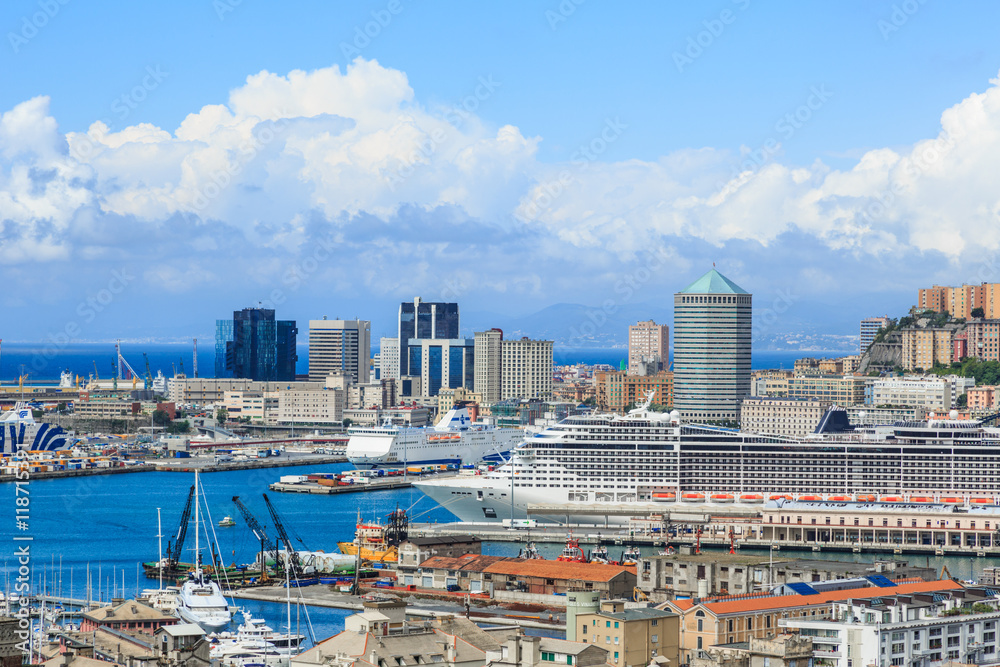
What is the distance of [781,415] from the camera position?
72.1 meters

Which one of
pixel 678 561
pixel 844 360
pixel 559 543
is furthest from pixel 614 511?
pixel 844 360

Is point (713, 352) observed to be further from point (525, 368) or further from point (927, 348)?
point (525, 368)

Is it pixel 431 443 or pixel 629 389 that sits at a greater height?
pixel 629 389

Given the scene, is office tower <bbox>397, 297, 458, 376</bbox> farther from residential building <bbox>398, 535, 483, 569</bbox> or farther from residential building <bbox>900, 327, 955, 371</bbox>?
residential building <bbox>398, 535, 483, 569</bbox>

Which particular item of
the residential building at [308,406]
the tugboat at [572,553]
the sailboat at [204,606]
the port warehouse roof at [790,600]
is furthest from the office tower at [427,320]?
the port warehouse roof at [790,600]

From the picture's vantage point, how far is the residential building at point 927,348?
80.0 metres

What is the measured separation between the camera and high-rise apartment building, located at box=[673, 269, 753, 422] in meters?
76.6

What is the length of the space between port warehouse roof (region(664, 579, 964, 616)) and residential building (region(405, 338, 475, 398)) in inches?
3039

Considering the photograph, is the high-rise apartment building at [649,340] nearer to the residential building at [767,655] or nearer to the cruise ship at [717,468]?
the cruise ship at [717,468]

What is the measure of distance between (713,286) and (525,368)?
70.2 ft

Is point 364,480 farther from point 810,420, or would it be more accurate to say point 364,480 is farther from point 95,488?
point 810,420

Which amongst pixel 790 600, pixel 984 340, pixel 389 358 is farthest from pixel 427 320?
pixel 790 600

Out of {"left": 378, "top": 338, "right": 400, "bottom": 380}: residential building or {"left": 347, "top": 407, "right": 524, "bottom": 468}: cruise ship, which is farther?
{"left": 378, "top": 338, "right": 400, "bottom": 380}: residential building

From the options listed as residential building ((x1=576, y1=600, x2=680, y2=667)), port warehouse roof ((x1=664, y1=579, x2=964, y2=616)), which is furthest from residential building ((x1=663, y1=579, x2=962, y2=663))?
residential building ((x1=576, y1=600, x2=680, y2=667))
